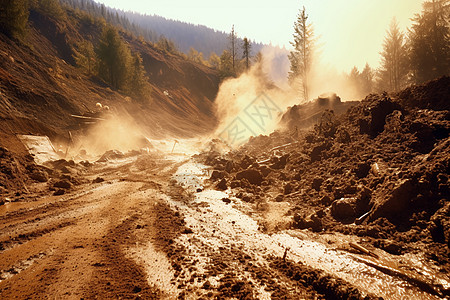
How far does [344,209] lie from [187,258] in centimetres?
364

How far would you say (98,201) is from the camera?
23.4 ft

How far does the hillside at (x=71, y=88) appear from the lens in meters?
16.5

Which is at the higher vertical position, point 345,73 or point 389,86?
point 345,73

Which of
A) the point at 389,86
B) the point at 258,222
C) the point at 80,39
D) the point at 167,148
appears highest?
the point at 80,39

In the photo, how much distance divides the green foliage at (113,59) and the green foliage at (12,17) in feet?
30.0

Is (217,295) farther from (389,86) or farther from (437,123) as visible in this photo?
(389,86)

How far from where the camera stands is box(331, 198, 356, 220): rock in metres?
4.99

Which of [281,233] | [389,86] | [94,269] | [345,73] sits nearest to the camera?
[94,269]

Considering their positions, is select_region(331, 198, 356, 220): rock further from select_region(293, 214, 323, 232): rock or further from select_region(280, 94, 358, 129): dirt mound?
select_region(280, 94, 358, 129): dirt mound

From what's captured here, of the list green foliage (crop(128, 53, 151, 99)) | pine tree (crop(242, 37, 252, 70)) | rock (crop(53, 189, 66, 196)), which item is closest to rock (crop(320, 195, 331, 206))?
rock (crop(53, 189, 66, 196))

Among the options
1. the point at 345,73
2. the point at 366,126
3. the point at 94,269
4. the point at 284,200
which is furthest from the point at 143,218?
the point at 345,73

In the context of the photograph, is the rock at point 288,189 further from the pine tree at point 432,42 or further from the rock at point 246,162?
the pine tree at point 432,42

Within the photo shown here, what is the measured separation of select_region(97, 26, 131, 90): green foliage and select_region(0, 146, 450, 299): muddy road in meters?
31.0

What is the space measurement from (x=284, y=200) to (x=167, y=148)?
19.7m
